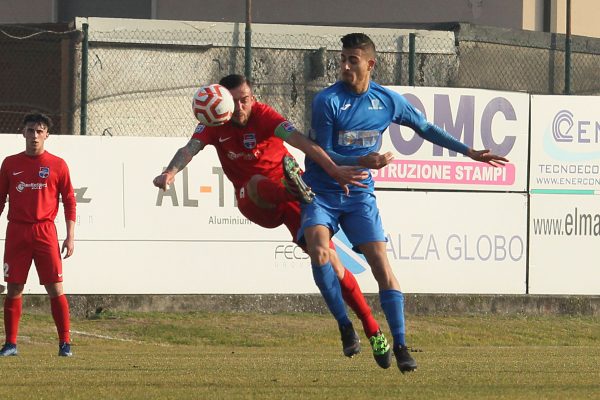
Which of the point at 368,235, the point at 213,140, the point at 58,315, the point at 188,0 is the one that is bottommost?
the point at 58,315

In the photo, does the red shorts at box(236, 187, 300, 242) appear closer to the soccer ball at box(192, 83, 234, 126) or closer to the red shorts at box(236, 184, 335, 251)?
the red shorts at box(236, 184, 335, 251)

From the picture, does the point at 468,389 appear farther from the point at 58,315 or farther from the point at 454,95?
the point at 454,95

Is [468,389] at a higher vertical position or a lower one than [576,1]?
lower

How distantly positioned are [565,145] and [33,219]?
8.68 m

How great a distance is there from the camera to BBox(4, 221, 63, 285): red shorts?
43.3ft

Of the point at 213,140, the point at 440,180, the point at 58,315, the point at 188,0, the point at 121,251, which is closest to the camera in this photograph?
the point at 213,140

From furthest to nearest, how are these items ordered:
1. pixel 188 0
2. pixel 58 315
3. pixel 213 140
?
pixel 188 0
pixel 58 315
pixel 213 140

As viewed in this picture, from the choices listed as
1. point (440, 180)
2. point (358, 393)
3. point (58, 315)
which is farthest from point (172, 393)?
point (440, 180)

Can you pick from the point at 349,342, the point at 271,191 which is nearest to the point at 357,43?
the point at 271,191

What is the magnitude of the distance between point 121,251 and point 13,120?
122 inches

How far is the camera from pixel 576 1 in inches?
1152

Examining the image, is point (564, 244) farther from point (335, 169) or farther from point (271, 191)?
point (335, 169)

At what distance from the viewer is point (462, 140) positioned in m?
19.0

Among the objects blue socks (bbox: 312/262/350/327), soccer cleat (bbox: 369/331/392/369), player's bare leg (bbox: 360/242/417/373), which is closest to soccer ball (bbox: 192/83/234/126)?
blue socks (bbox: 312/262/350/327)
